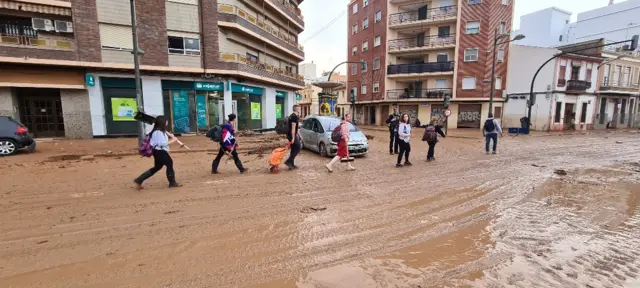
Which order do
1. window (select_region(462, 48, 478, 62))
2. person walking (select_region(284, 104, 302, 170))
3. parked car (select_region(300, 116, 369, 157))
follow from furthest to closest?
window (select_region(462, 48, 478, 62)) < parked car (select_region(300, 116, 369, 157)) < person walking (select_region(284, 104, 302, 170))

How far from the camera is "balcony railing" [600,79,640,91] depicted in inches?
1151

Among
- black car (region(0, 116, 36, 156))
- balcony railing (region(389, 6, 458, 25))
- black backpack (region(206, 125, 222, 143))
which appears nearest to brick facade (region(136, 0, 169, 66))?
black car (region(0, 116, 36, 156))

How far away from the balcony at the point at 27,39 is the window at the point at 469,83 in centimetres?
3137

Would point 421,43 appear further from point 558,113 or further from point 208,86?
point 208,86

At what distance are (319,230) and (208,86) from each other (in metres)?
16.6

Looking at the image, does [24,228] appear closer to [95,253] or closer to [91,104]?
[95,253]

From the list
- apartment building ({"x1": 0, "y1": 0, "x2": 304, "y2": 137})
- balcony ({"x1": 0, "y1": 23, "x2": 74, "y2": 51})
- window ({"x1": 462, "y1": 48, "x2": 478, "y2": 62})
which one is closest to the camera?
balcony ({"x1": 0, "y1": 23, "x2": 74, "y2": 51})

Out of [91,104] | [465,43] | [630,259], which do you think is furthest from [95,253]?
[465,43]

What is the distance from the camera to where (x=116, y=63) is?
15703 millimetres

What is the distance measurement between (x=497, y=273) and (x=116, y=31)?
65.6 ft

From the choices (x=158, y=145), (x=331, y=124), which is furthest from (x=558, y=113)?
(x=158, y=145)

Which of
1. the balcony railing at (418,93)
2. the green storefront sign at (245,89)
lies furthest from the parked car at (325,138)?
the balcony railing at (418,93)

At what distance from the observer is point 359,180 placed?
663 centimetres

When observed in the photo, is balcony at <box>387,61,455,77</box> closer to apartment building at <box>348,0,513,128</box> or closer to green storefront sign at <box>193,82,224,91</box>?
apartment building at <box>348,0,513,128</box>
